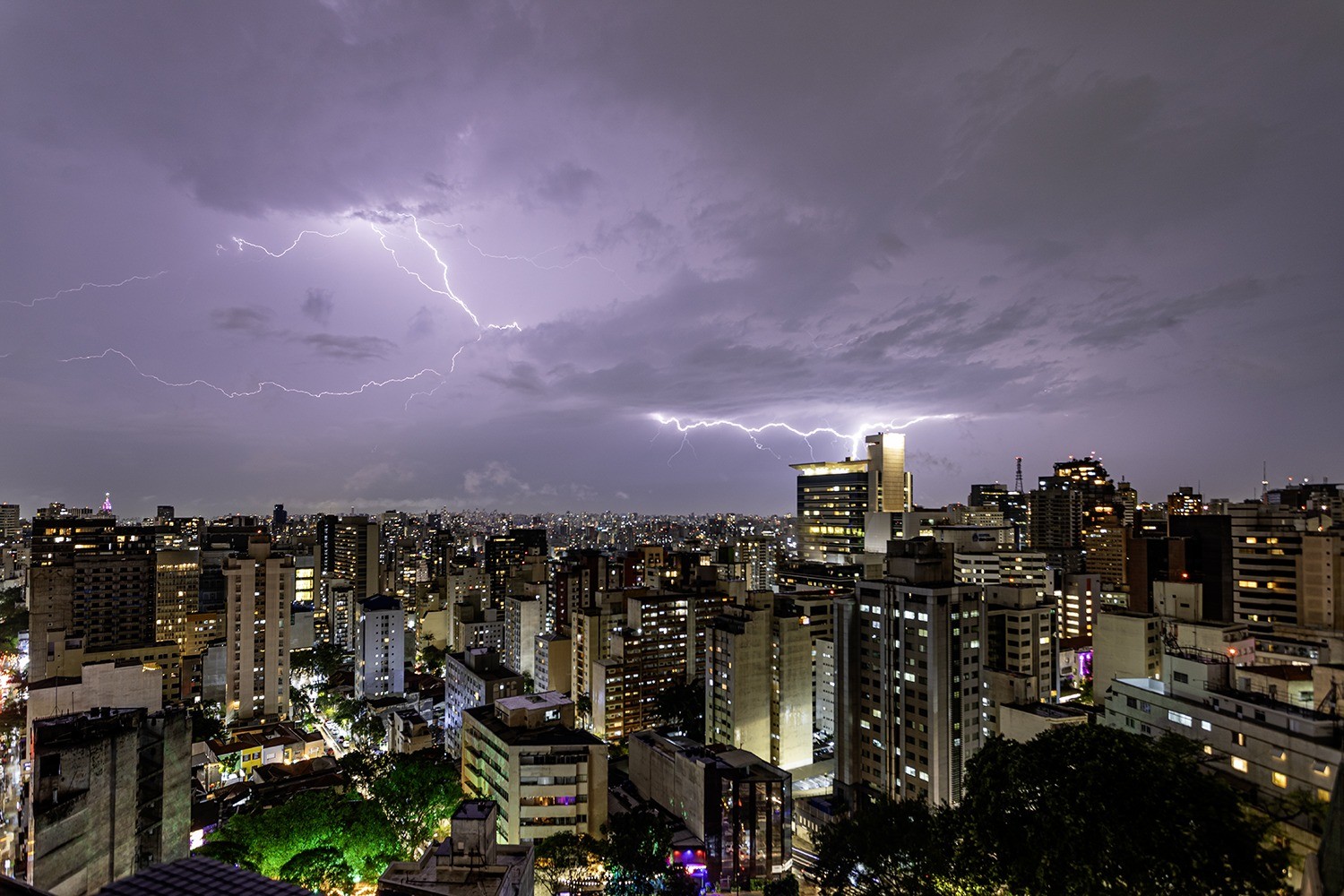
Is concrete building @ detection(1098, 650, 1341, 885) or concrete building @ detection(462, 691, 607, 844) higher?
concrete building @ detection(1098, 650, 1341, 885)

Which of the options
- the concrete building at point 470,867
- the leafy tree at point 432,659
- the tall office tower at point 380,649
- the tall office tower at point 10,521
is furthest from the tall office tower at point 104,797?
the tall office tower at point 10,521

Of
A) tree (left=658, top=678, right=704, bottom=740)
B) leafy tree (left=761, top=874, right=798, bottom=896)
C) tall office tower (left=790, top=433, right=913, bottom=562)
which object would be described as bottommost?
tree (left=658, top=678, right=704, bottom=740)

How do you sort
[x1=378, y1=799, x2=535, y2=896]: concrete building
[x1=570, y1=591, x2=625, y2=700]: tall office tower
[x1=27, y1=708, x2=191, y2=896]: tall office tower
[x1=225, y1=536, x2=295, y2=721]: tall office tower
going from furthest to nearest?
[x1=570, y1=591, x2=625, y2=700]: tall office tower < [x1=225, y1=536, x2=295, y2=721]: tall office tower < [x1=378, y1=799, x2=535, y2=896]: concrete building < [x1=27, y1=708, x2=191, y2=896]: tall office tower

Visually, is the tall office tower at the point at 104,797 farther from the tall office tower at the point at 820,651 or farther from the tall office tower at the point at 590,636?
the tall office tower at the point at 820,651

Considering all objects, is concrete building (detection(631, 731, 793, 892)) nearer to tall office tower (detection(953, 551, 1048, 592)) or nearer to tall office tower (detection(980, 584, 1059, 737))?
tall office tower (detection(980, 584, 1059, 737))

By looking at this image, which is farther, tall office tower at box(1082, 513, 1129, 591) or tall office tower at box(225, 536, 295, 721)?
tall office tower at box(1082, 513, 1129, 591)

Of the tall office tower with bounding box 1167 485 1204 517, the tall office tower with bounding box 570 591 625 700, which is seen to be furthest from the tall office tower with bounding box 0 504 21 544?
the tall office tower with bounding box 1167 485 1204 517

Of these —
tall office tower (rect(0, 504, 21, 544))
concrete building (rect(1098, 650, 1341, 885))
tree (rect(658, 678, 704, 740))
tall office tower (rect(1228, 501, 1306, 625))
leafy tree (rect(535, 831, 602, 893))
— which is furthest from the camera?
tall office tower (rect(0, 504, 21, 544))
